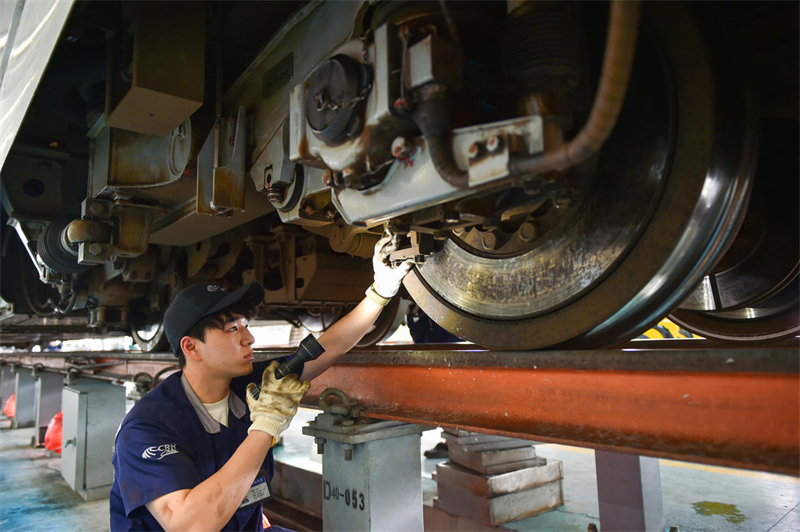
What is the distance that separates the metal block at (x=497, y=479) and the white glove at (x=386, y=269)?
6.67 ft

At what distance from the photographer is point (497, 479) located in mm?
3441

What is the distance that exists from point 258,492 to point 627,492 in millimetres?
1970

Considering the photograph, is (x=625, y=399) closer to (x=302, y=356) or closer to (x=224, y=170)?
(x=302, y=356)

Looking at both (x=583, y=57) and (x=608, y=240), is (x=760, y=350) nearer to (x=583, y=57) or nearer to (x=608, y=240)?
(x=608, y=240)

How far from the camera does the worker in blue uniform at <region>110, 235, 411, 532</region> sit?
1386 millimetres

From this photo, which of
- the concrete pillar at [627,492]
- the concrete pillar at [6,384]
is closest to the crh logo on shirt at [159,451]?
the concrete pillar at [627,492]

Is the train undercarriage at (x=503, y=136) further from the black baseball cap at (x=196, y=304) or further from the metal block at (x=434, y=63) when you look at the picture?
the black baseball cap at (x=196, y=304)

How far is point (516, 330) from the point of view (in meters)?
1.44

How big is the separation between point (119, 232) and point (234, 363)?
1.52 meters

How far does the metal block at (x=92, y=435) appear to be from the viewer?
14.8 feet

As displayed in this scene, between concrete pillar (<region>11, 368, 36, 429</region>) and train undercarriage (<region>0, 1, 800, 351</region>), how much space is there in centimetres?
769

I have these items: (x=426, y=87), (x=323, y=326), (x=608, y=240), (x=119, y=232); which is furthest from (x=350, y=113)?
(x=323, y=326)

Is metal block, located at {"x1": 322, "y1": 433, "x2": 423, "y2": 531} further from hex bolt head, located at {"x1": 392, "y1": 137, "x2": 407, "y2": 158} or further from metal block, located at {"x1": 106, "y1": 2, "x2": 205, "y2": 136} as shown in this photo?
metal block, located at {"x1": 106, "y1": 2, "x2": 205, "y2": 136}

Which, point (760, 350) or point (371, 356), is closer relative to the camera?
point (760, 350)
